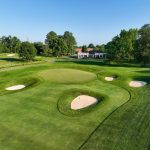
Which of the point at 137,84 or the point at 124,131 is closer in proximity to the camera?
the point at 124,131

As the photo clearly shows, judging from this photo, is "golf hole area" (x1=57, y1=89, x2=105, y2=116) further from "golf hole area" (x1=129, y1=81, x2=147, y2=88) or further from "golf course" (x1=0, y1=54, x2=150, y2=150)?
"golf hole area" (x1=129, y1=81, x2=147, y2=88)

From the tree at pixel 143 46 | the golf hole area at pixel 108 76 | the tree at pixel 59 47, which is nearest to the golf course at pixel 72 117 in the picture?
the golf hole area at pixel 108 76

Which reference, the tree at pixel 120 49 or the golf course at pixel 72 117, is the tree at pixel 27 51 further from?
the golf course at pixel 72 117

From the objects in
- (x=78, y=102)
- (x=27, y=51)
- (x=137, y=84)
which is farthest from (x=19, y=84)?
(x=27, y=51)

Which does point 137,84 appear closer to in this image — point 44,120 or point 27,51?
point 44,120

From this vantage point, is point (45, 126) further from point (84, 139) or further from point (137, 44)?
point (137, 44)

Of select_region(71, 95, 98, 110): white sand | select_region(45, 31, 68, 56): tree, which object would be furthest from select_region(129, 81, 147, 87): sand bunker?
select_region(45, 31, 68, 56): tree
